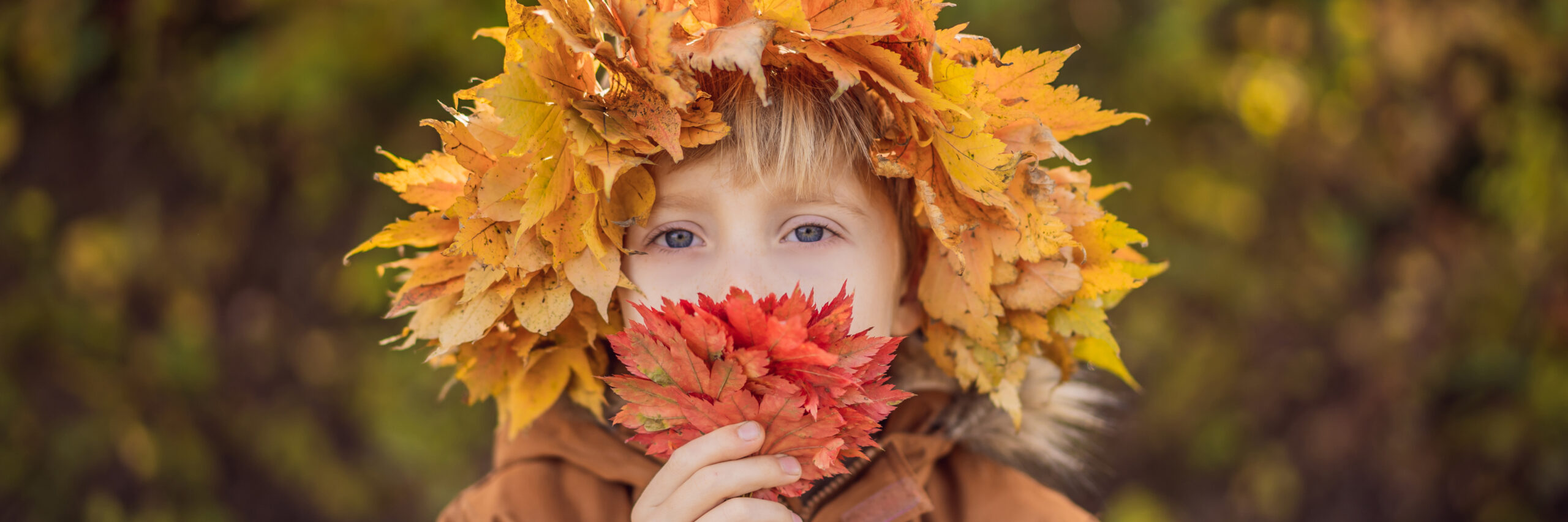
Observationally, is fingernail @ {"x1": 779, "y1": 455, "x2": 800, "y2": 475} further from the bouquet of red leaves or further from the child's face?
the child's face

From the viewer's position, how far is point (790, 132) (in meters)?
1.24

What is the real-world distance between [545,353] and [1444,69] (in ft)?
8.24

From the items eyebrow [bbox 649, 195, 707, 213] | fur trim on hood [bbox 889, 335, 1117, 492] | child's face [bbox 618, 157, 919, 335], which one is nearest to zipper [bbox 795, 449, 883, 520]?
fur trim on hood [bbox 889, 335, 1117, 492]

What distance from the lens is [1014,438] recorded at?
5.26ft

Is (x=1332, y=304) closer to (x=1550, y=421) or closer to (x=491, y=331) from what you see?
(x=1550, y=421)

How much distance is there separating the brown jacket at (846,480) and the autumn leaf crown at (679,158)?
0.11 metres

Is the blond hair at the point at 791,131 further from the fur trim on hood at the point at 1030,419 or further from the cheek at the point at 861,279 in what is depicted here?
the fur trim on hood at the point at 1030,419

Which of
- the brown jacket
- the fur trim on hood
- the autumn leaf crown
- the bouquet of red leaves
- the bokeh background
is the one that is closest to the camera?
the bouquet of red leaves

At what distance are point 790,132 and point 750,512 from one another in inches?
18.7

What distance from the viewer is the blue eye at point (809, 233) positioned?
1.27 m

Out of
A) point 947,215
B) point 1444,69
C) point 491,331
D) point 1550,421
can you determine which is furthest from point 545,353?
point 1550,421

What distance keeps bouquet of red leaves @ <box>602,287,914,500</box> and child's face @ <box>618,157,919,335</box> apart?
0.18 meters

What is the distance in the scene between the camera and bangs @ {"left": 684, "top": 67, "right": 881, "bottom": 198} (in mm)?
1229

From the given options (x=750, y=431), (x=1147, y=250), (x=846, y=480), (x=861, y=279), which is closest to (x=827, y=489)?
(x=846, y=480)
